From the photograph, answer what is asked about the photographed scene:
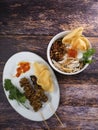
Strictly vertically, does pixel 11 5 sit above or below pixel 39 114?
above

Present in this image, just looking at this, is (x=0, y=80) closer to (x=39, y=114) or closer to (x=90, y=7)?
(x=39, y=114)

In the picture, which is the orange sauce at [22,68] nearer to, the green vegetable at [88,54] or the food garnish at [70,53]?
the food garnish at [70,53]

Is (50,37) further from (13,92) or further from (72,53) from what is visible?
(13,92)

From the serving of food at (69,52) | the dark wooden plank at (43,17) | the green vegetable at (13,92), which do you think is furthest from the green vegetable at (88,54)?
the green vegetable at (13,92)

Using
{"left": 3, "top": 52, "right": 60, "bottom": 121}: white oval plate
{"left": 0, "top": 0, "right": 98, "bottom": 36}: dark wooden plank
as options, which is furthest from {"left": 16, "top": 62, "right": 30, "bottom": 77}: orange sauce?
{"left": 0, "top": 0, "right": 98, "bottom": 36}: dark wooden plank

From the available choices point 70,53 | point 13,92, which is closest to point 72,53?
point 70,53

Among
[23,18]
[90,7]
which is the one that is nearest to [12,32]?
[23,18]
